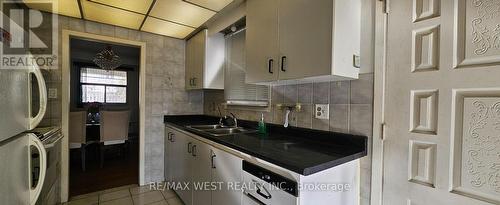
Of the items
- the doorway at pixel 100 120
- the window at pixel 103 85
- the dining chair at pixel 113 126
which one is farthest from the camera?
the window at pixel 103 85

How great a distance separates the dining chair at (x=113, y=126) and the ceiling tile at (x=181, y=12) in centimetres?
225

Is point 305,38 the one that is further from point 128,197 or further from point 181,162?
point 128,197

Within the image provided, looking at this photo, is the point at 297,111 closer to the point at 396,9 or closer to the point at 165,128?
the point at 396,9

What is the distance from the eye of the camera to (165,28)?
8.61 ft

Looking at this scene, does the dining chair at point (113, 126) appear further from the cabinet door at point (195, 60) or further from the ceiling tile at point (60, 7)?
the ceiling tile at point (60, 7)

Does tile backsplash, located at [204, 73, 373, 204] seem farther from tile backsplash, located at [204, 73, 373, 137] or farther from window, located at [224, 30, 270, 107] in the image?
window, located at [224, 30, 270, 107]

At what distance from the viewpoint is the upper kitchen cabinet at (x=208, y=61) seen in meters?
2.53

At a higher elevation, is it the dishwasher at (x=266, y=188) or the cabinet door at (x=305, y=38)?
the cabinet door at (x=305, y=38)

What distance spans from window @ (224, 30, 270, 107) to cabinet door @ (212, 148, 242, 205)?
729 mm

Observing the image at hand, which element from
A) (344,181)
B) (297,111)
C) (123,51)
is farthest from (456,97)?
(123,51)

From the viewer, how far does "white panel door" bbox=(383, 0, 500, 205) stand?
0.88 m

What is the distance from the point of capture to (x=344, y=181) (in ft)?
3.95

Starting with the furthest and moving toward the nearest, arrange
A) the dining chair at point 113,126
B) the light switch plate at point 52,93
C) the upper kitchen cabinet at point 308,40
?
the dining chair at point 113,126 → the light switch plate at point 52,93 → the upper kitchen cabinet at point 308,40

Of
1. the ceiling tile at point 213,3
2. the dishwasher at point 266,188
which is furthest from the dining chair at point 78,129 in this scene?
the dishwasher at point 266,188
